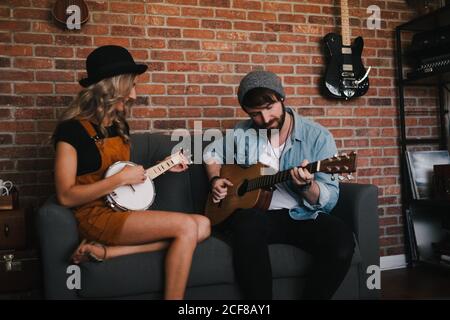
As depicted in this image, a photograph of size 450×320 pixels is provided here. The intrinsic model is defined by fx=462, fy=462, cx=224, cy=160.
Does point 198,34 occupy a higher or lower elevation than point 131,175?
higher

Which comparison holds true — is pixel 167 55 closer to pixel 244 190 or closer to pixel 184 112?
pixel 184 112

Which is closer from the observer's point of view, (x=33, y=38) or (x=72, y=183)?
(x=72, y=183)

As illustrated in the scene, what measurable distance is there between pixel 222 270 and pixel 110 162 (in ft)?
2.24

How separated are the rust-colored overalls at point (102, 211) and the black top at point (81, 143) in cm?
2

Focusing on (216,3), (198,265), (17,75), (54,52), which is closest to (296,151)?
(198,265)

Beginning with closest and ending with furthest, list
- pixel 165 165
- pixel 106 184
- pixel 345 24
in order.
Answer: pixel 106 184
pixel 165 165
pixel 345 24

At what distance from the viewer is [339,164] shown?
5.97 ft

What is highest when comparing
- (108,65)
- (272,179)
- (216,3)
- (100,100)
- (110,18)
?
(216,3)

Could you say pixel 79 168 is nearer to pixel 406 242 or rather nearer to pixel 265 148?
pixel 265 148

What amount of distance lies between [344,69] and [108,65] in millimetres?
1673

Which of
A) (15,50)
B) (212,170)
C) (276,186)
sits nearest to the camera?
(276,186)

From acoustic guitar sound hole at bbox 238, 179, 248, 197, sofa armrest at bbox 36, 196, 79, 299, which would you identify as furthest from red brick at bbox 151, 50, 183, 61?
sofa armrest at bbox 36, 196, 79, 299

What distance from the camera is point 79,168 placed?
6.49ft
